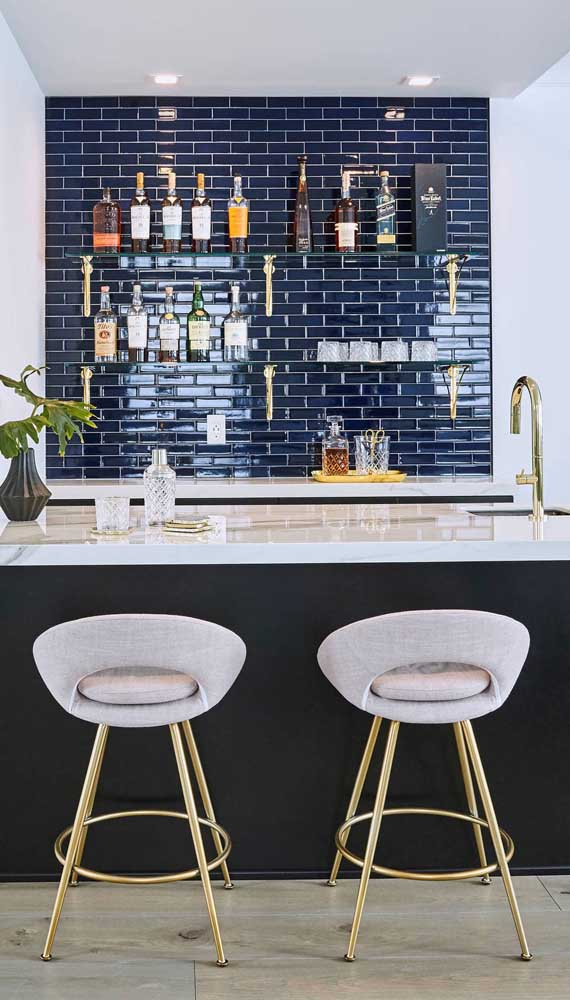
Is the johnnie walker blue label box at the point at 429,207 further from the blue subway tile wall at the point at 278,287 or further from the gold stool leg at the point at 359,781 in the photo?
the gold stool leg at the point at 359,781

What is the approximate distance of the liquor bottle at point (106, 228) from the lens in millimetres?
4578

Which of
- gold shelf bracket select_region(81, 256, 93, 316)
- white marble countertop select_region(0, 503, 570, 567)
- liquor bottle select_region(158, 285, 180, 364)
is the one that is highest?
gold shelf bracket select_region(81, 256, 93, 316)

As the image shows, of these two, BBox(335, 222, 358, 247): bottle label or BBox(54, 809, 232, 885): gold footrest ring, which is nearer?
BBox(54, 809, 232, 885): gold footrest ring

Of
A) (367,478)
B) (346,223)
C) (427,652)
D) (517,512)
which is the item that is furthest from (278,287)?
(427,652)

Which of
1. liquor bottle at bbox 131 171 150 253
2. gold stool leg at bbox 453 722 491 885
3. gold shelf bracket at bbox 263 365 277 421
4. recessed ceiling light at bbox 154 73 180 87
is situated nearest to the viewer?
gold stool leg at bbox 453 722 491 885

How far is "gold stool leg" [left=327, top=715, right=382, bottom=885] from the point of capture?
2.44m

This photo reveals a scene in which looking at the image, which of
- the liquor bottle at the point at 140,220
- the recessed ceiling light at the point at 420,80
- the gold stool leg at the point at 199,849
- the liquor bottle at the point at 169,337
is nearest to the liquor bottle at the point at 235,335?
the liquor bottle at the point at 169,337

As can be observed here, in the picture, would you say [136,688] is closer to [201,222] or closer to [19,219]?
[19,219]

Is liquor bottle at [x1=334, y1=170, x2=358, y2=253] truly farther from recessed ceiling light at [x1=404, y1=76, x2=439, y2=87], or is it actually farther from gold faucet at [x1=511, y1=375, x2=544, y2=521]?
gold faucet at [x1=511, y1=375, x2=544, y2=521]

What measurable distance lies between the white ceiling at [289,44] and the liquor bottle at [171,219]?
45 cm

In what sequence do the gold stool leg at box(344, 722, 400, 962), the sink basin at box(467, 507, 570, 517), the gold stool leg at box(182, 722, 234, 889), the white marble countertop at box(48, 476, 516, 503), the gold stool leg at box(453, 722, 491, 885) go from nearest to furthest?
the gold stool leg at box(344, 722, 400, 962)
the gold stool leg at box(182, 722, 234, 889)
the gold stool leg at box(453, 722, 491, 885)
the sink basin at box(467, 507, 570, 517)
the white marble countertop at box(48, 476, 516, 503)

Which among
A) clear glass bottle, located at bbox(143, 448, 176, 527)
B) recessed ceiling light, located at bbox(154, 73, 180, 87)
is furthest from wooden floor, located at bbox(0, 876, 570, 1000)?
recessed ceiling light, located at bbox(154, 73, 180, 87)

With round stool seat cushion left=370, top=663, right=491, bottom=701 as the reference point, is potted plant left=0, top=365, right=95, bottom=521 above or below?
above

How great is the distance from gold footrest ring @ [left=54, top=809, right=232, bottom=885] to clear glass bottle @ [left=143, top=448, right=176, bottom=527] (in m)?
0.80
